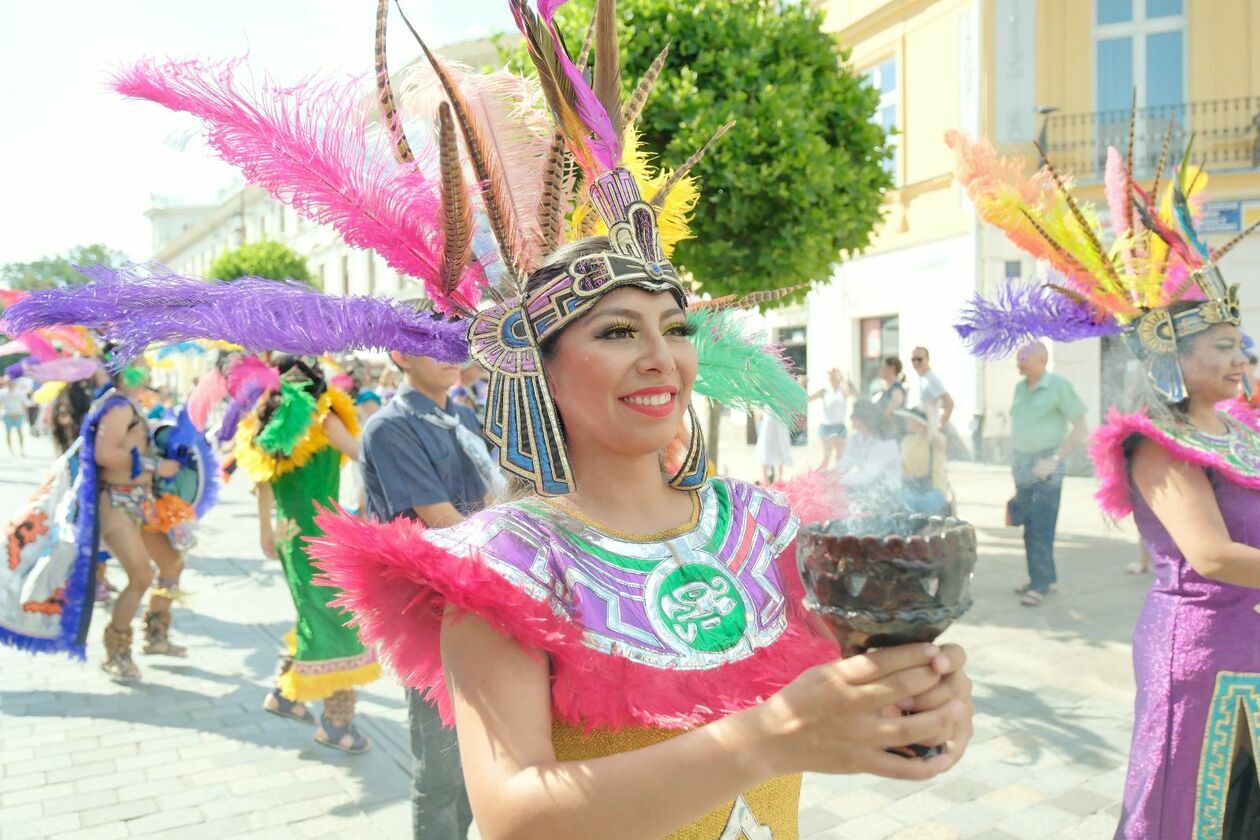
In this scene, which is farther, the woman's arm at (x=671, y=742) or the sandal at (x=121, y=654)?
the sandal at (x=121, y=654)

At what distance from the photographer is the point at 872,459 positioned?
14.5 feet

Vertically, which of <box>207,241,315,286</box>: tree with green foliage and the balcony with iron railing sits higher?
<box>207,241,315,286</box>: tree with green foliage

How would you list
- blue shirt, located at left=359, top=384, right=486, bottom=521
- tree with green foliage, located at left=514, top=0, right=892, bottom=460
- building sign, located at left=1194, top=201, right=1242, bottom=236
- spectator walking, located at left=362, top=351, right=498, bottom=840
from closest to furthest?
spectator walking, located at left=362, top=351, right=498, bottom=840 < blue shirt, located at left=359, top=384, right=486, bottom=521 < tree with green foliage, located at left=514, top=0, right=892, bottom=460 < building sign, located at left=1194, top=201, right=1242, bottom=236

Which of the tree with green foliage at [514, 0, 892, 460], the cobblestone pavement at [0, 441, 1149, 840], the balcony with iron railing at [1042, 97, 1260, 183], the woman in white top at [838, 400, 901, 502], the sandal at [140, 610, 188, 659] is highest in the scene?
the balcony with iron railing at [1042, 97, 1260, 183]

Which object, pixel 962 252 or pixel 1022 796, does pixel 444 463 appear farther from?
pixel 962 252

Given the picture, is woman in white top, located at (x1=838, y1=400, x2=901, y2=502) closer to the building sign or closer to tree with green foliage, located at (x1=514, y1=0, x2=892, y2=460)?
tree with green foliage, located at (x1=514, y1=0, x2=892, y2=460)

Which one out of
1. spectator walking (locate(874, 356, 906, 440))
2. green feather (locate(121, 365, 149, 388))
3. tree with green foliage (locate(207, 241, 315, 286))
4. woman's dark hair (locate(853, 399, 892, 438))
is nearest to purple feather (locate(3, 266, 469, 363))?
green feather (locate(121, 365, 149, 388))

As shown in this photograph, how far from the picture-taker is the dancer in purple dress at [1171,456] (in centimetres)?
257

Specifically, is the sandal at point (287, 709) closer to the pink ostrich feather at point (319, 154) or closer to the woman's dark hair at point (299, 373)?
the woman's dark hair at point (299, 373)

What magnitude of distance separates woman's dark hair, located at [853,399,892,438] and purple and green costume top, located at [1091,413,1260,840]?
4.65 meters

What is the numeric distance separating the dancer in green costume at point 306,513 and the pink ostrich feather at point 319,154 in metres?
2.54

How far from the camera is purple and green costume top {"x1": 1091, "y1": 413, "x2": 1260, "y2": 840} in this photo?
100 inches

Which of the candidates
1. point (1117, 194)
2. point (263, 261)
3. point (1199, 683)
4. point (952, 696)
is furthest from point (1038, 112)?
point (263, 261)

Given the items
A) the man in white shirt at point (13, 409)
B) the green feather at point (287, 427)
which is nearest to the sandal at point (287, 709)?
the green feather at point (287, 427)
